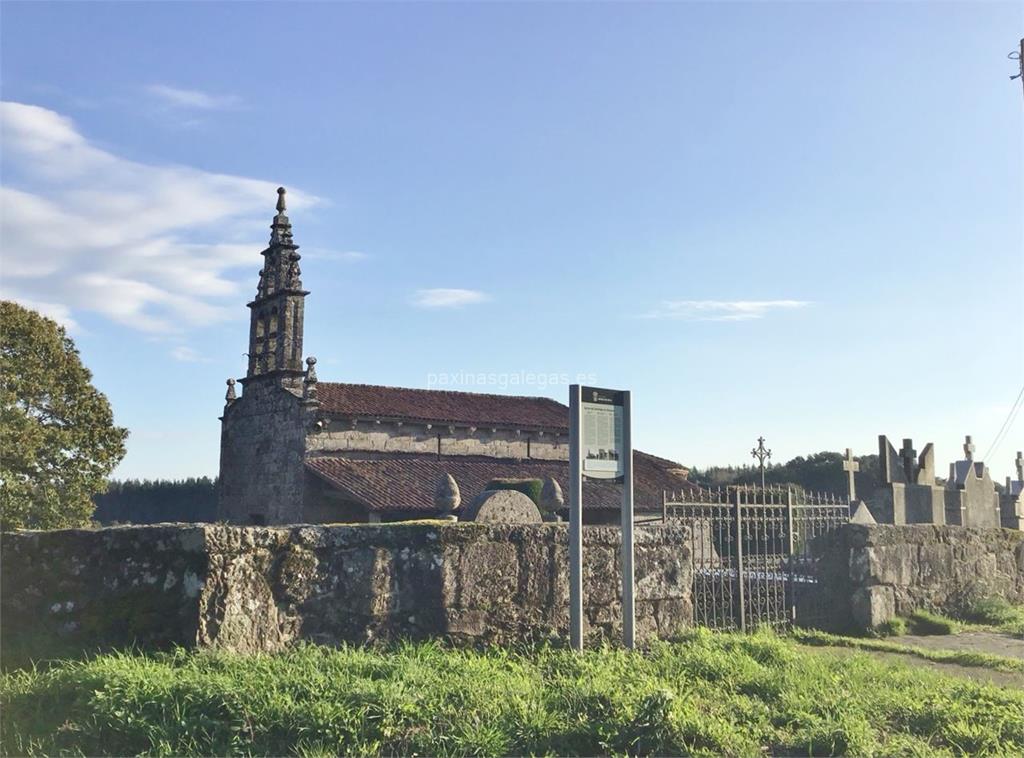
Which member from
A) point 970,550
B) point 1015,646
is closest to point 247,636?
point 1015,646

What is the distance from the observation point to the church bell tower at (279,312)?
26.2 meters

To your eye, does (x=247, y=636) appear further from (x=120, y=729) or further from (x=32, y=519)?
(x=32, y=519)

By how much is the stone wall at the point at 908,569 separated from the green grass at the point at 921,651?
0.77 meters

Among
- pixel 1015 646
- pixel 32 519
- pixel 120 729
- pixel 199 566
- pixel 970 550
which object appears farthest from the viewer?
pixel 32 519

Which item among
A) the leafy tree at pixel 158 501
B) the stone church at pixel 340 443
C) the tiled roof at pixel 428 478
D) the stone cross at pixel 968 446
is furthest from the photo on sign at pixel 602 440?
the leafy tree at pixel 158 501

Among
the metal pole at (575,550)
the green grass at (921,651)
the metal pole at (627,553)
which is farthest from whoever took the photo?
the green grass at (921,651)

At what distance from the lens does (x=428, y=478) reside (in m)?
25.5

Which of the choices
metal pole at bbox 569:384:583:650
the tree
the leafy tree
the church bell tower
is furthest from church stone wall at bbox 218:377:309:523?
metal pole at bbox 569:384:583:650

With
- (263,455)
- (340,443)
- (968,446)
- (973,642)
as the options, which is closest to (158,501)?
(263,455)

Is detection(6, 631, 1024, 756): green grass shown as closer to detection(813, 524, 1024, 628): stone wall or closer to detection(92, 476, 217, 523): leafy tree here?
detection(813, 524, 1024, 628): stone wall

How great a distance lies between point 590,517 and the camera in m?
26.3

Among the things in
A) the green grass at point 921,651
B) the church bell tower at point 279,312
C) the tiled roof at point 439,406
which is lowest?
the green grass at point 921,651

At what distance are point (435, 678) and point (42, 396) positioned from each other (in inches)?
890

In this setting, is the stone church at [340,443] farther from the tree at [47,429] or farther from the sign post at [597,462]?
the sign post at [597,462]
